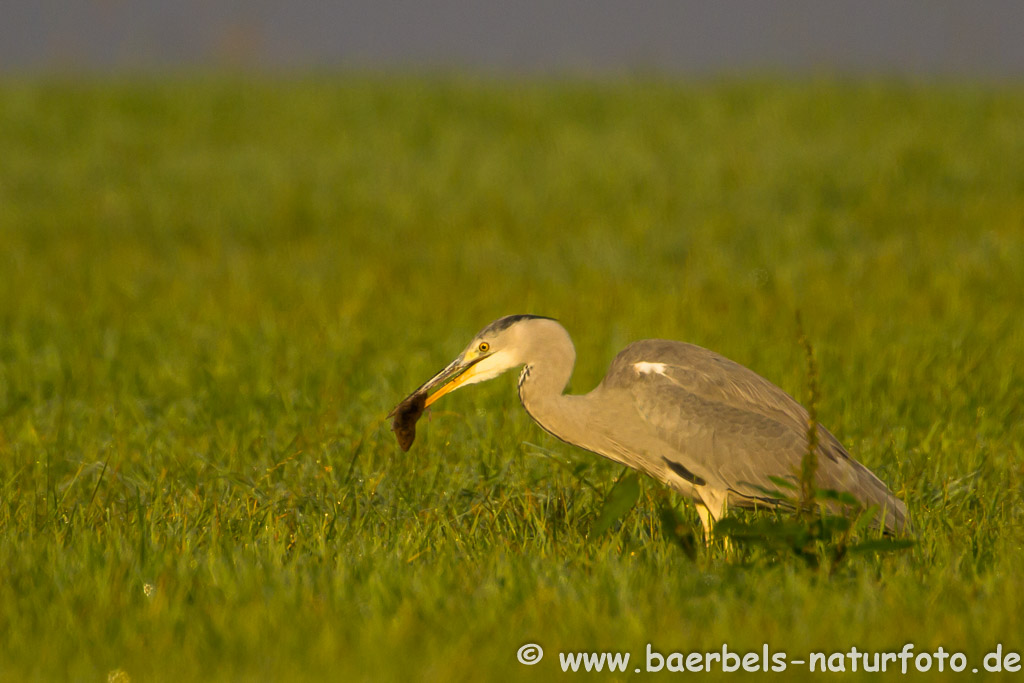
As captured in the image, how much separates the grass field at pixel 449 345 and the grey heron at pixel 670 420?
314mm

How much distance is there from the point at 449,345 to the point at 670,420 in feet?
10.8

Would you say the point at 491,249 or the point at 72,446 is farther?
the point at 491,249

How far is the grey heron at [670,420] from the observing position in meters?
4.40

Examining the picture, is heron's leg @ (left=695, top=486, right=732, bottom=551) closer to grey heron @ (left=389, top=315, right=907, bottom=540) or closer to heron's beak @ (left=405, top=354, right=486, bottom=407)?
grey heron @ (left=389, top=315, right=907, bottom=540)

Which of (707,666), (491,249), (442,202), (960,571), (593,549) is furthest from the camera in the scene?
(442,202)

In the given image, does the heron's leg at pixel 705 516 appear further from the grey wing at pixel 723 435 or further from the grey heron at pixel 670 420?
the grey wing at pixel 723 435

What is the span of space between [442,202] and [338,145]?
117 inches

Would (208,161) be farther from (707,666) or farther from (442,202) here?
(707,666)

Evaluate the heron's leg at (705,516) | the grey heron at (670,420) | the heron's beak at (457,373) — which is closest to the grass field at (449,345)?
the heron's leg at (705,516)

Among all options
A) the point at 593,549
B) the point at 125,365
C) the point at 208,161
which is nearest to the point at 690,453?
the point at 593,549

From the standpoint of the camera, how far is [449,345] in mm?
7547

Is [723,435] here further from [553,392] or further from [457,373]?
[457,373]

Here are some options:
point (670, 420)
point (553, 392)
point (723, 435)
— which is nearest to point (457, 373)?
point (553, 392)

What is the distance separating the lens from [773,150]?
1317cm
